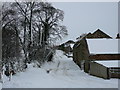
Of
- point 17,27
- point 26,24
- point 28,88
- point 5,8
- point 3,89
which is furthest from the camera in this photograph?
point 26,24

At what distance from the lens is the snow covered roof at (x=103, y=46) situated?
25131 mm

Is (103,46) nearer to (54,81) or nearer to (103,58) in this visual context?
(103,58)

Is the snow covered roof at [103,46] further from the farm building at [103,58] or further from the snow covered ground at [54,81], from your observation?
the snow covered ground at [54,81]

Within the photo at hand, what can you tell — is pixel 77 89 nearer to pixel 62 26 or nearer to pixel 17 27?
pixel 17 27

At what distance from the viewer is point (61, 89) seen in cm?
1279

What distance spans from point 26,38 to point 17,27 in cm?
271

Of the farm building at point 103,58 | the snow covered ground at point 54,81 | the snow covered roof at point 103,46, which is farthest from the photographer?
the snow covered roof at point 103,46

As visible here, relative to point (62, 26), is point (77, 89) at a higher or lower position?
lower

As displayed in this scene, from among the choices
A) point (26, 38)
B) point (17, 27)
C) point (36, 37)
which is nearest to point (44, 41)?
point (36, 37)

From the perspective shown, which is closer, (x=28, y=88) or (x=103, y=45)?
(x=28, y=88)

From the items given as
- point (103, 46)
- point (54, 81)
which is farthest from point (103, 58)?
point (54, 81)

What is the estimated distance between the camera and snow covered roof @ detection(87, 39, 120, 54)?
25131mm

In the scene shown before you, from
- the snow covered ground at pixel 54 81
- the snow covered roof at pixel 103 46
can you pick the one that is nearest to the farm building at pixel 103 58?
the snow covered roof at pixel 103 46

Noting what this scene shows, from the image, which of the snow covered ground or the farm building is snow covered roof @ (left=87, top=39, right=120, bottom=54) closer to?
the farm building
